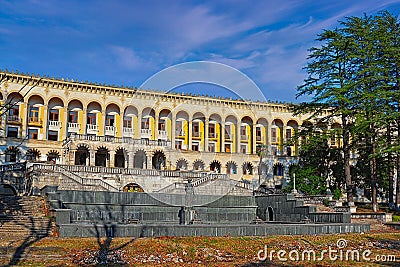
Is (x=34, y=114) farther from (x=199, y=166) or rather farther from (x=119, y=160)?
(x=199, y=166)

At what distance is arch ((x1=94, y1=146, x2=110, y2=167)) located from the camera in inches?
2109

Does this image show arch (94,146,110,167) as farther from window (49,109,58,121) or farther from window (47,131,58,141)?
window (49,109,58,121)

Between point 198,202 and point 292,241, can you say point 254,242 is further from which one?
point 198,202

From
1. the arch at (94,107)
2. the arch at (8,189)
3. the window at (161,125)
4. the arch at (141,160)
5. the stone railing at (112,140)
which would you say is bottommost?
the arch at (8,189)

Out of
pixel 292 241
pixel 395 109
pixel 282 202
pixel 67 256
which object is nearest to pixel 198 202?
pixel 282 202

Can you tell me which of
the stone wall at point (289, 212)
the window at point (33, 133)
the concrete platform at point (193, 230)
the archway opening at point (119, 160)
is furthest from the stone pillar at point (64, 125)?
the concrete platform at point (193, 230)

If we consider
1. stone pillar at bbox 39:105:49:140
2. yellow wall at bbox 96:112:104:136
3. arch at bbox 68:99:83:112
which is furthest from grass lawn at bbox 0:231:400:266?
arch at bbox 68:99:83:112

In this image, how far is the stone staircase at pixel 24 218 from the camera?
21200 mm

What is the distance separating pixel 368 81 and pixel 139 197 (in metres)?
20.2

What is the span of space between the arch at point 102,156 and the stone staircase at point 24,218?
2283 cm

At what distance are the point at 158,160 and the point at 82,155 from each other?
950 centimetres

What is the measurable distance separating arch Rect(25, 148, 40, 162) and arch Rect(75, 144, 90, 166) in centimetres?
581

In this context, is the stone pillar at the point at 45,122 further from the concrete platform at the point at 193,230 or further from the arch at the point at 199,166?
the concrete platform at the point at 193,230

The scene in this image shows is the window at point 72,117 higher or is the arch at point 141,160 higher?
the window at point 72,117
